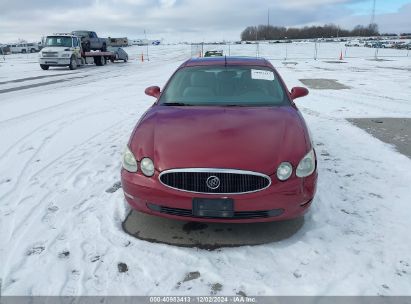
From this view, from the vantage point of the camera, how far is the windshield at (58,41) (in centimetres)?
2302

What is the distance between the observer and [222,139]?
3.24 meters

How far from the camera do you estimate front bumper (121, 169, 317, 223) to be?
3000 millimetres

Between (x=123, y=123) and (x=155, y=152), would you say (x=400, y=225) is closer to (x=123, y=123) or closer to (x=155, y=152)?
(x=155, y=152)

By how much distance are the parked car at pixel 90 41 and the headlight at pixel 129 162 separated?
27.1m

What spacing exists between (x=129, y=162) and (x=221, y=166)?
926 mm

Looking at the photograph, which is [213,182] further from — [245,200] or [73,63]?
[73,63]

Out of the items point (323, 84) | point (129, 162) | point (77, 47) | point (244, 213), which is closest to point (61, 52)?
point (77, 47)

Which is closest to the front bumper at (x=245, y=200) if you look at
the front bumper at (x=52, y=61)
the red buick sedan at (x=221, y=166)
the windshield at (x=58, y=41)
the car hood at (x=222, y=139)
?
the red buick sedan at (x=221, y=166)

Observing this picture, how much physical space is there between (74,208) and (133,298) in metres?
1.66

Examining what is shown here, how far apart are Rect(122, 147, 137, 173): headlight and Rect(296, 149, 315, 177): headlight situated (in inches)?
58.3

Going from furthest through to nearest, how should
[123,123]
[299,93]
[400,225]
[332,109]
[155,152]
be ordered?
1. [332,109]
2. [123,123]
3. [299,93]
4. [400,225]
5. [155,152]

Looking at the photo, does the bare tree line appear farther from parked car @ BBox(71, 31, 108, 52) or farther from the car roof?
the car roof

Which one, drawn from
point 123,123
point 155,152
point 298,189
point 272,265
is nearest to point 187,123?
point 155,152

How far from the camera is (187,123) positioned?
11.7ft
